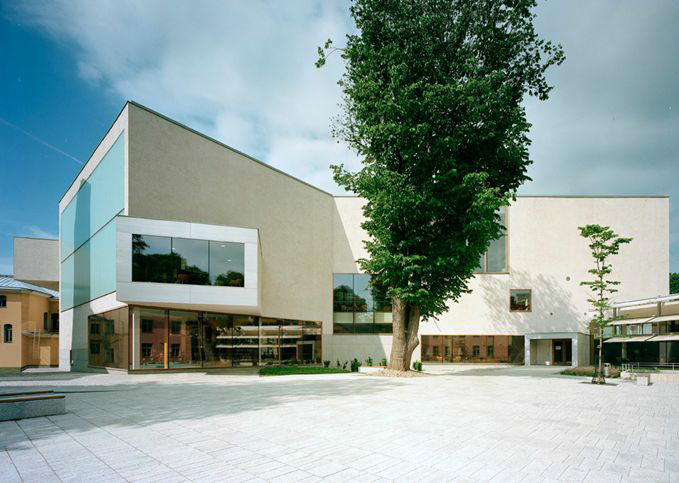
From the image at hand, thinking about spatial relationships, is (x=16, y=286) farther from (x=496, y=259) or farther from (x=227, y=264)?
(x=496, y=259)

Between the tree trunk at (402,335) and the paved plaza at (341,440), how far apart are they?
33.8ft

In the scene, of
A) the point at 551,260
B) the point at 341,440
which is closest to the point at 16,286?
the point at 341,440

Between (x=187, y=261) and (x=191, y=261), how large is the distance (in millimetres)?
186

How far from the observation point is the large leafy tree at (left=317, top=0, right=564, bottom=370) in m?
20.0

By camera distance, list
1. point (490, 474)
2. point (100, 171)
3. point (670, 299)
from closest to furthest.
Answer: point (490, 474)
point (100, 171)
point (670, 299)

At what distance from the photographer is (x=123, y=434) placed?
26.0 feet

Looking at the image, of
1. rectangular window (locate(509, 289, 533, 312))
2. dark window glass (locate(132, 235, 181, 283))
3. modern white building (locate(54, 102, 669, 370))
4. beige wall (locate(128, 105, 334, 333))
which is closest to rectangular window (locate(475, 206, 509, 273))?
modern white building (locate(54, 102, 669, 370))

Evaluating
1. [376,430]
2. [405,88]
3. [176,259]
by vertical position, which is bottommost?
[376,430]

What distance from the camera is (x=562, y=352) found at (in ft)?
129

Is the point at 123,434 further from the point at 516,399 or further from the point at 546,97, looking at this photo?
the point at 546,97

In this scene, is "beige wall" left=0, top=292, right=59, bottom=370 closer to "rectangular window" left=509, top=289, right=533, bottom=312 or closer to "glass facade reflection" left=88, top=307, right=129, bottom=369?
"glass facade reflection" left=88, top=307, right=129, bottom=369

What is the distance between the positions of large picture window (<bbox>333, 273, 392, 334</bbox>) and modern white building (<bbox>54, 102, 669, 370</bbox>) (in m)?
0.12

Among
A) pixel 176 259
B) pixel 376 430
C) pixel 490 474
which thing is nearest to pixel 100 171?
pixel 176 259

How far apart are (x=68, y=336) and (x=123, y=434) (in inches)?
1193
